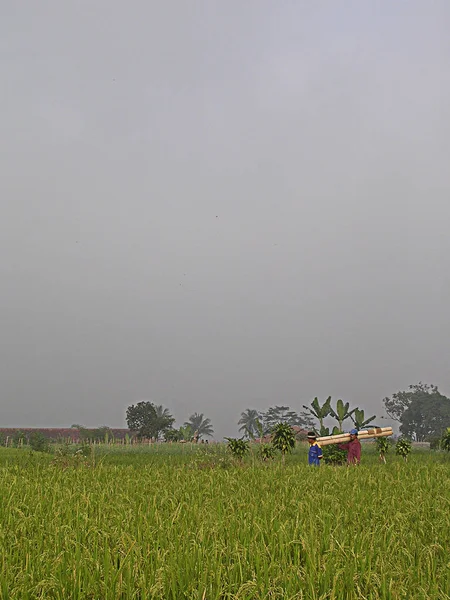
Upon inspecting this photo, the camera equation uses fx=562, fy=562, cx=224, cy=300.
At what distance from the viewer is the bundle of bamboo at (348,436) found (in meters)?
18.6

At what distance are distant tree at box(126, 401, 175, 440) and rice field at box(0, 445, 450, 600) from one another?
119ft

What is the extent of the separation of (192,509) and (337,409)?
70.1ft

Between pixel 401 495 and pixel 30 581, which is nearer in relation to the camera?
pixel 30 581

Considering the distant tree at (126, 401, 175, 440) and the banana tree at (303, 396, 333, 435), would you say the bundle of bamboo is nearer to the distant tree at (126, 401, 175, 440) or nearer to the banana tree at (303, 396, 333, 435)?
the banana tree at (303, 396, 333, 435)

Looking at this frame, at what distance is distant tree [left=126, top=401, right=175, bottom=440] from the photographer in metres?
46.2

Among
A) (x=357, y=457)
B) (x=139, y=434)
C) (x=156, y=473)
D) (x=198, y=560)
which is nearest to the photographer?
(x=198, y=560)

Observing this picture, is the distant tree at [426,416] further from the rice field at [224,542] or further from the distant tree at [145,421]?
the rice field at [224,542]

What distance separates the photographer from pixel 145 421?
46406mm

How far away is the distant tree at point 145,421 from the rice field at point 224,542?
36205 millimetres

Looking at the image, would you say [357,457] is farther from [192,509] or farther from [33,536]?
[33,536]

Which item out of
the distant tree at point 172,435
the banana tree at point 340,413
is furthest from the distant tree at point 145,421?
the banana tree at point 340,413

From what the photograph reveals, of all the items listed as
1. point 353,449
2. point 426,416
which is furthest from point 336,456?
point 426,416

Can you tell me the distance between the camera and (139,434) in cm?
4694

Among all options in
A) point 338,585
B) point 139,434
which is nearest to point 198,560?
point 338,585
